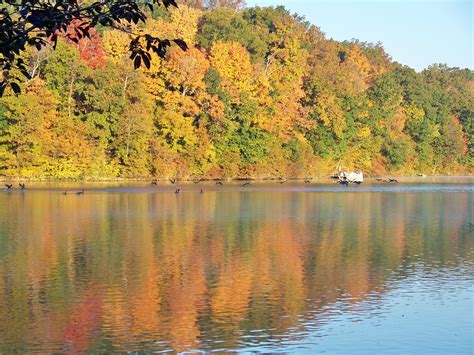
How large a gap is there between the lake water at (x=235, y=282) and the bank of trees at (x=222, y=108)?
1208 inches

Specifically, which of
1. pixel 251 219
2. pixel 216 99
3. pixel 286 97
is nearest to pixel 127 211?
pixel 251 219

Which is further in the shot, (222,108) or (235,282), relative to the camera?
(222,108)

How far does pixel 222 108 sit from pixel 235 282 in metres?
53.8

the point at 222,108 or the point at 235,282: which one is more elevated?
the point at 222,108

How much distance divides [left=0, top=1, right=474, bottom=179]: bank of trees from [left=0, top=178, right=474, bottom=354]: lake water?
3069cm

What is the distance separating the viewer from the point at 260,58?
3100 inches

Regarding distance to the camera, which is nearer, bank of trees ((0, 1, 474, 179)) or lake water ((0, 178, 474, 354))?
lake water ((0, 178, 474, 354))

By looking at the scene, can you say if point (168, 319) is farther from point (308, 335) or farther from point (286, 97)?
point (286, 97)

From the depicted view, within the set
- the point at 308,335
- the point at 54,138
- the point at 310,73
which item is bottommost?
the point at 308,335

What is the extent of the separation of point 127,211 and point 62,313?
20901mm

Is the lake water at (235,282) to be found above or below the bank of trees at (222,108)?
below

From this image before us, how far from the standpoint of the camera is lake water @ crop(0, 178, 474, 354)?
12.2 m

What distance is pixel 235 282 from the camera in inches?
666

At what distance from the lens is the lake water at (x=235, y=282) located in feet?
40.0
